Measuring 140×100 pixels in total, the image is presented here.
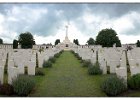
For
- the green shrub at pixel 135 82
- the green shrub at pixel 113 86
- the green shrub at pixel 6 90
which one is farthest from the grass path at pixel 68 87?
the green shrub at pixel 135 82

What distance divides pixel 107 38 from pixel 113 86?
75843mm

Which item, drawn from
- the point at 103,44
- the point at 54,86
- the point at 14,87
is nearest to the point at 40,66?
the point at 54,86

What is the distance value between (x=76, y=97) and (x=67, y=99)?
0.54 metres

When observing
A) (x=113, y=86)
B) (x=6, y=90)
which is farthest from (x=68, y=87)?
(x=6, y=90)

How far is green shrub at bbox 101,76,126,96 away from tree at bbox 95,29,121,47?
71935mm

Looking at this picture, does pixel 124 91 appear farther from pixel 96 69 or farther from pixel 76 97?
pixel 96 69

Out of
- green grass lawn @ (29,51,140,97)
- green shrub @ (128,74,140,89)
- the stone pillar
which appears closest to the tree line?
green grass lawn @ (29,51,140,97)

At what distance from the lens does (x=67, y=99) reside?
10.1 metres

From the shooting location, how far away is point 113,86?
11.1 metres

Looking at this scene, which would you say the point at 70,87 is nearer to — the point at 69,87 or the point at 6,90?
the point at 69,87

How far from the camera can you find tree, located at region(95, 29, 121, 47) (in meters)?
84.4

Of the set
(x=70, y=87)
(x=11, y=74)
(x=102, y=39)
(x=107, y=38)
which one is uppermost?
(x=107, y=38)

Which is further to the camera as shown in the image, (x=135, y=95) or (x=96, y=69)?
(x=96, y=69)

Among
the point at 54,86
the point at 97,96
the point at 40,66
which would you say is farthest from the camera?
the point at 40,66
